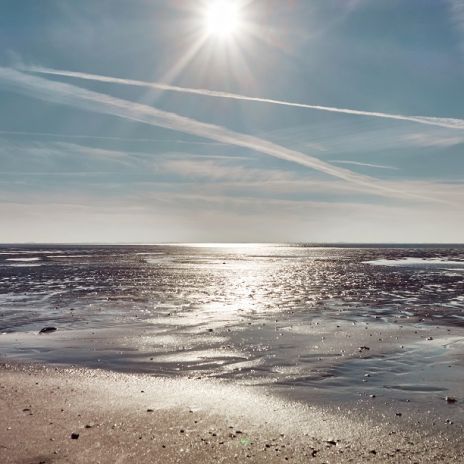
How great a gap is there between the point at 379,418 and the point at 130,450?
4831mm

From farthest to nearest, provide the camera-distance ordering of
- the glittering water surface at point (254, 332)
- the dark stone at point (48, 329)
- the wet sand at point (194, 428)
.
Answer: the dark stone at point (48, 329) < the glittering water surface at point (254, 332) < the wet sand at point (194, 428)

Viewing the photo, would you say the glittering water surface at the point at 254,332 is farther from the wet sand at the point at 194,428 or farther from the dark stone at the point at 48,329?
the wet sand at the point at 194,428

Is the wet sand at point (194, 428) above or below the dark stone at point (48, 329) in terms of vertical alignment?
above

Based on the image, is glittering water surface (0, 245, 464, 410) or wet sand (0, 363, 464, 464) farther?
glittering water surface (0, 245, 464, 410)

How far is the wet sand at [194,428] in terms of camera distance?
769 centimetres

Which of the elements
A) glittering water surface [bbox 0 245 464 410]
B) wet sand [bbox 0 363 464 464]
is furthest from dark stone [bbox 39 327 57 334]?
wet sand [bbox 0 363 464 464]

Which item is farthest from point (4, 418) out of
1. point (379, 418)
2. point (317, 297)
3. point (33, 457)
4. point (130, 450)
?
point (317, 297)

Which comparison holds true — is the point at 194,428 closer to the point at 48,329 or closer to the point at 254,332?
the point at 254,332

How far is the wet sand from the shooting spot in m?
7.69

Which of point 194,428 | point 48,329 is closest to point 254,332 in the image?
point 48,329

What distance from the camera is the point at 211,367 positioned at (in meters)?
13.4

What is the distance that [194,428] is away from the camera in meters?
8.78

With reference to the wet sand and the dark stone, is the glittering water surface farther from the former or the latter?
the wet sand

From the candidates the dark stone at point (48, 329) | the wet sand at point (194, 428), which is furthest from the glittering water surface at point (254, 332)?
the wet sand at point (194, 428)
